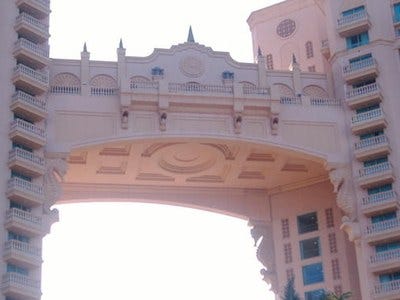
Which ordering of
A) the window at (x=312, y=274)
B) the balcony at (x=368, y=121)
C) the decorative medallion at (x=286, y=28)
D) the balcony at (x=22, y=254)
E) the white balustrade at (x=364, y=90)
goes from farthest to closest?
the decorative medallion at (x=286, y=28), the window at (x=312, y=274), the white balustrade at (x=364, y=90), the balcony at (x=368, y=121), the balcony at (x=22, y=254)

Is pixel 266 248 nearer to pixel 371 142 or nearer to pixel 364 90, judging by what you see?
pixel 371 142

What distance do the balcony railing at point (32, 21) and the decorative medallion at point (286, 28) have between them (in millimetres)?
16787

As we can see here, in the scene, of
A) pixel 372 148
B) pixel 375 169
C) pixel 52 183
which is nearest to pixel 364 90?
pixel 372 148

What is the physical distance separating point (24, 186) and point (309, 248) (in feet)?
61.1

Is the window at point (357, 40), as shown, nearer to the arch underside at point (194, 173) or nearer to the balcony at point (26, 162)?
the arch underside at point (194, 173)

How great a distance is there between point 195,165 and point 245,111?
6.05 metres

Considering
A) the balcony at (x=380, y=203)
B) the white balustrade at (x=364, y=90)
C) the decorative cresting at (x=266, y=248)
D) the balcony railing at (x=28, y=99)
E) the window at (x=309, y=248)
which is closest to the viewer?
the balcony railing at (x=28, y=99)

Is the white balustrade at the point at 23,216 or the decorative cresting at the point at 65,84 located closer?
the white balustrade at the point at 23,216

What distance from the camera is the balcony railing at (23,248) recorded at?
45.4 m

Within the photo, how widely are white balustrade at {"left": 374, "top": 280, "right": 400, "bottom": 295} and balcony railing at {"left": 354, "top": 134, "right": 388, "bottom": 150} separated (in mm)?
7880

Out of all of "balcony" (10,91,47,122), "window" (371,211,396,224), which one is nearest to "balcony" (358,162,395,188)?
"window" (371,211,396,224)

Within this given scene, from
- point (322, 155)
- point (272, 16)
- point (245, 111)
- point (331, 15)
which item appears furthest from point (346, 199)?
point (272, 16)

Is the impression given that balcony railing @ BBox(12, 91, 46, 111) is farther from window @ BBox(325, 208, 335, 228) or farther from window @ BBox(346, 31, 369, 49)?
window @ BBox(325, 208, 335, 228)

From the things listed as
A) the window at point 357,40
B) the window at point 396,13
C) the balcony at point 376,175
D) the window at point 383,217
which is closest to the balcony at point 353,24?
the window at point 357,40
